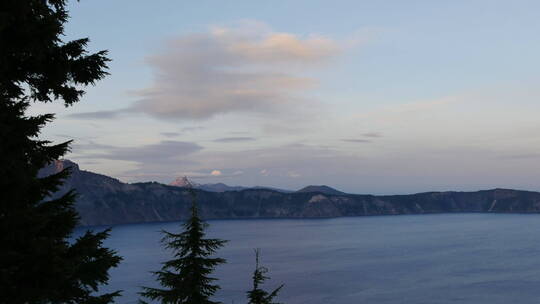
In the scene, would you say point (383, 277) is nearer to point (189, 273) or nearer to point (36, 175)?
point (189, 273)

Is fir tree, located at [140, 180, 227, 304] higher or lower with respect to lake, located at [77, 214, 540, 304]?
higher

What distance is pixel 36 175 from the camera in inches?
346

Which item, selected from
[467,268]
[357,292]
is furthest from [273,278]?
[467,268]

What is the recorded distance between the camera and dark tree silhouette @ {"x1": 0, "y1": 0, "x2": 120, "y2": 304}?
8.13 metres

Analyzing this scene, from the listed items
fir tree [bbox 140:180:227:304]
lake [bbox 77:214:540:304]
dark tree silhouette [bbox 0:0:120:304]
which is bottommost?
lake [bbox 77:214:540:304]

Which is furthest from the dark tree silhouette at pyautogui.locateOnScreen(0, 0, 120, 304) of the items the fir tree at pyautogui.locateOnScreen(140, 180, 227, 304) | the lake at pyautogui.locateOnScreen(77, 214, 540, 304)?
the lake at pyautogui.locateOnScreen(77, 214, 540, 304)

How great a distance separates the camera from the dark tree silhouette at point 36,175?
8133 millimetres

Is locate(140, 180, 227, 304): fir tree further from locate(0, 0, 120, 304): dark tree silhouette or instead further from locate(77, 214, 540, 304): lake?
locate(77, 214, 540, 304): lake

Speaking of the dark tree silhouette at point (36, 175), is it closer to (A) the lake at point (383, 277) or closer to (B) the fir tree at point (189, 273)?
(B) the fir tree at point (189, 273)

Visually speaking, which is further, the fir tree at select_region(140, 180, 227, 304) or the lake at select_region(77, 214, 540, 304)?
the lake at select_region(77, 214, 540, 304)

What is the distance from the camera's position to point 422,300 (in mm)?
112938

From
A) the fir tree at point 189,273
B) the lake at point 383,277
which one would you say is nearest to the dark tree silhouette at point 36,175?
the fir tree at point 189,273

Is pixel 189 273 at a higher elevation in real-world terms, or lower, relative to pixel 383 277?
higher

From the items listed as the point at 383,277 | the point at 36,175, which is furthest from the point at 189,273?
the point at 383,277
